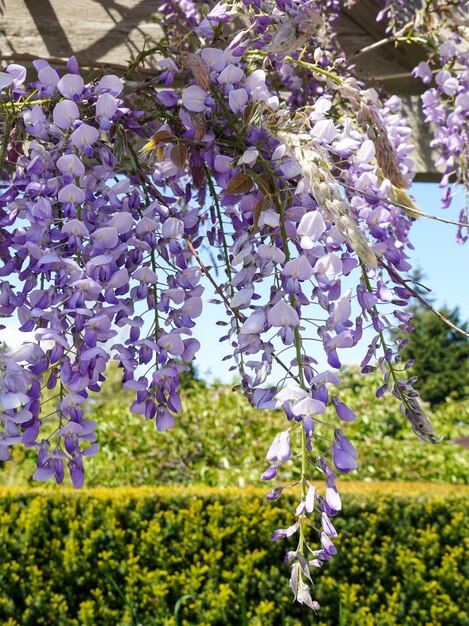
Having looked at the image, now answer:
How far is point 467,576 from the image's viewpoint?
360 centimetres

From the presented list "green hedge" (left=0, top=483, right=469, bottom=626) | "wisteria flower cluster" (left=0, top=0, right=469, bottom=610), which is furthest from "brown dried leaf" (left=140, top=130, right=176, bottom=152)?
"green hedge" (left=0, top=483, right=469, bottom=626)

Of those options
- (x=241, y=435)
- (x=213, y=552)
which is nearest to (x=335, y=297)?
(x=213, y=552)

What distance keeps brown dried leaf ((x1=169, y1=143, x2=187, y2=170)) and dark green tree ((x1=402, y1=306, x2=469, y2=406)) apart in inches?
548

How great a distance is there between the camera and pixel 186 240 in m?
1.08

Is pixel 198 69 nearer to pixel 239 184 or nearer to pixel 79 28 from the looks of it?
pixel 239 184

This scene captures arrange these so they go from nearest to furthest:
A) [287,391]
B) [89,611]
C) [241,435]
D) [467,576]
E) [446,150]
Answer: [287,391] → [446,150] → [89,611] → [467,576] → [241,435]

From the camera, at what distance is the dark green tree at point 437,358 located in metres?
14.8

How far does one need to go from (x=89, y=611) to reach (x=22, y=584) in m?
0.39

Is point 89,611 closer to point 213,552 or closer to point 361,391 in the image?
point 213,552

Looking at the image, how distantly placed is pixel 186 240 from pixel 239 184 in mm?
164

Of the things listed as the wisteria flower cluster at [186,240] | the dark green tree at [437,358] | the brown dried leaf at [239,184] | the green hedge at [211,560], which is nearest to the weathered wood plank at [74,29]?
the wisteria flower cluster at [186,240]

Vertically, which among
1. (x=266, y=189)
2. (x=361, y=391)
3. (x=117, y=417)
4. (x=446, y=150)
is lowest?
(x=266, y=189)

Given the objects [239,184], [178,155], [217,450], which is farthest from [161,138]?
[217,450]

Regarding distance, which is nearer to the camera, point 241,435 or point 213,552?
point 213,552
